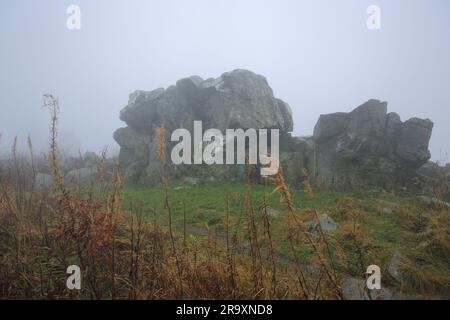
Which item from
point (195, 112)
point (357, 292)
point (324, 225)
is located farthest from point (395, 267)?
point (195, 112)

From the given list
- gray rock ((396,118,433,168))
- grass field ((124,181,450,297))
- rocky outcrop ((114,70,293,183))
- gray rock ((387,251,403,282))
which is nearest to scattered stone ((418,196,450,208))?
grass field ((124,181,450,297))

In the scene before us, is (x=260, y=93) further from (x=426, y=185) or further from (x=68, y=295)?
(x=68, y=295)

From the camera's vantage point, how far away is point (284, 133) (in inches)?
818

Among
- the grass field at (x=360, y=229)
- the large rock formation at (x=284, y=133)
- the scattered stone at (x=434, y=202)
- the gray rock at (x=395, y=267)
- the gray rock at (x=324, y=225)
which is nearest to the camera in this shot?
the grass field at (x=360, y=229)

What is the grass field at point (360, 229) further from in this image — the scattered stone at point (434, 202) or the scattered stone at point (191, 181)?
the scattered stone at point (191, 181)

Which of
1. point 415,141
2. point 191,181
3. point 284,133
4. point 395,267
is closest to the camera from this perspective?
point 395,267

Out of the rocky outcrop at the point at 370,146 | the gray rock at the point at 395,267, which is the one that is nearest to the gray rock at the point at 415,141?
the rocky outcrop at the point at 370,146

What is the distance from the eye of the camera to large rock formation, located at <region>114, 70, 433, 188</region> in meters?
16.9

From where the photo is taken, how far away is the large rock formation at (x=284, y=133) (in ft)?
55.3

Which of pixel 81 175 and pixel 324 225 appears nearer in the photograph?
pixel 324 225

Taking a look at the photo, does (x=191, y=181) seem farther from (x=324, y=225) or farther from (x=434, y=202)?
(x=434, y=202)

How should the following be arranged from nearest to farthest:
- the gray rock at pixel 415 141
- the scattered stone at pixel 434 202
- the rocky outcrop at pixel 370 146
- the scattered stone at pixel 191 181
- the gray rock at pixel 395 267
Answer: the gray rock at pixel 395 267 → the scattered stone at pixel 434 202 → the rocky outcrop at pixel 370 146 → the gray rock at pixel 415 141 → the scattered stone at pixel 191 181
